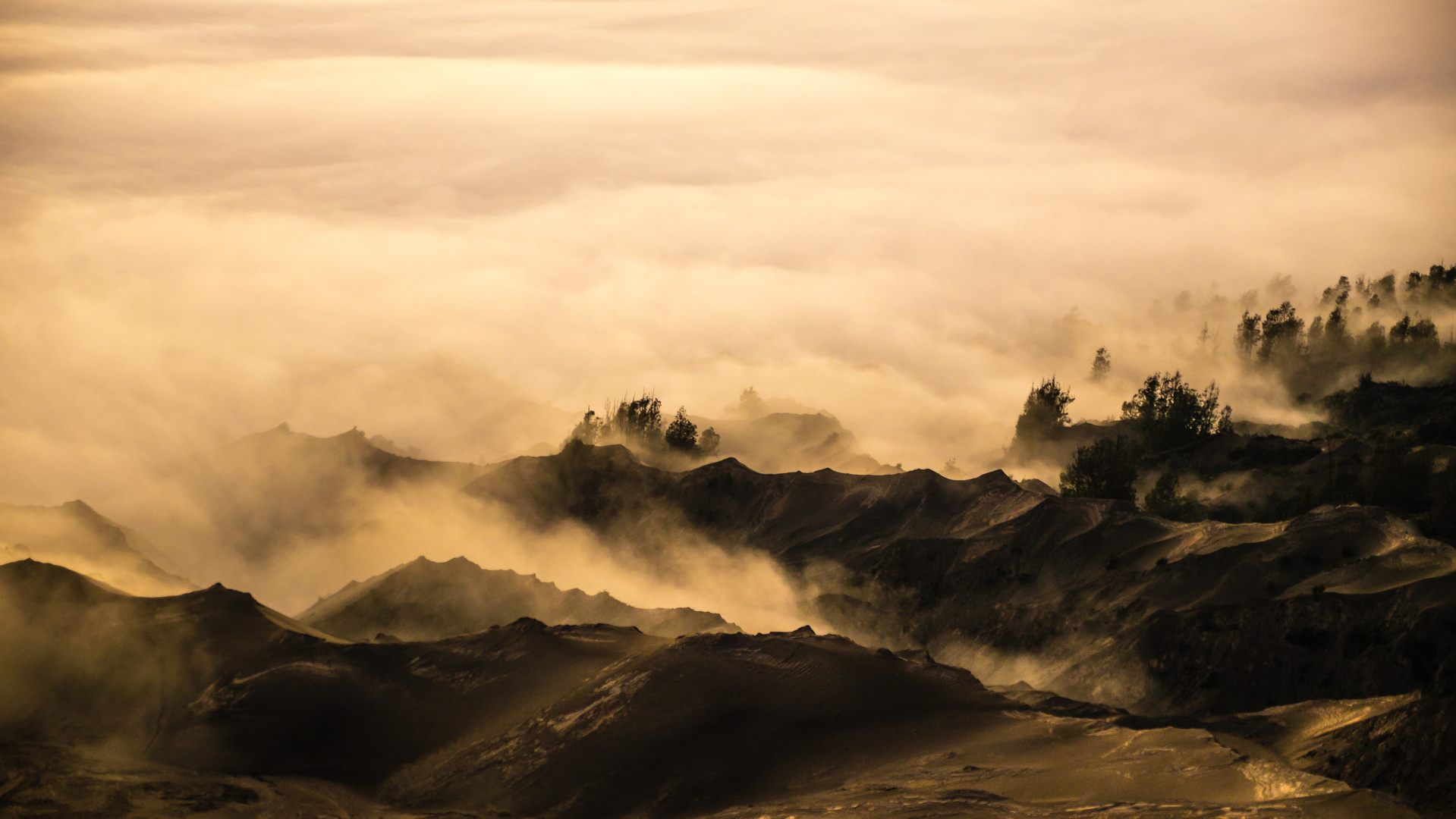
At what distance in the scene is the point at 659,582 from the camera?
163750mm

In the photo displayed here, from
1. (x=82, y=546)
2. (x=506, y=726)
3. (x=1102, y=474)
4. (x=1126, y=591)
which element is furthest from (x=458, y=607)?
(x=1102, y=474)

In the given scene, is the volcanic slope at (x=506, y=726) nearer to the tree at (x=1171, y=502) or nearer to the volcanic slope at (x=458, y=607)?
the volcanic slope at (x=458, y=607)

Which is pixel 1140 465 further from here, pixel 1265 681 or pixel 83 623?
pixel 83 623

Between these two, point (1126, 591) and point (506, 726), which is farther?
point (1126, 591)

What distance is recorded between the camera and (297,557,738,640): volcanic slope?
432 ft

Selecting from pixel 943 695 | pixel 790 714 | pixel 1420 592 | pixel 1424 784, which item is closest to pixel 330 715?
pixel 790 714

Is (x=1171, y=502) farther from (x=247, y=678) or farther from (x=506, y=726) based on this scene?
(x=247, y=678)

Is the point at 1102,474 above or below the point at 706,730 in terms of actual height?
above

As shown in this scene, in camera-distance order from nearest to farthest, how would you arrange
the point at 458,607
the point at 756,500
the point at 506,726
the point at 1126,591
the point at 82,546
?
the point at 506,726, the point at 1126,591, the point at 458,607, the point at 82,546, the point at 756,500

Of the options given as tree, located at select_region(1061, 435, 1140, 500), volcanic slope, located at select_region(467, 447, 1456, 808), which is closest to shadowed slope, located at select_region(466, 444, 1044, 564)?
volcanic slope, located at select_region(467, 447, 1456, 808)

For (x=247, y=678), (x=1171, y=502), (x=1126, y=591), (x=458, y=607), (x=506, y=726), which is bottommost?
(x=506, y=726)

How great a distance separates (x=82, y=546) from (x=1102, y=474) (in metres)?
135

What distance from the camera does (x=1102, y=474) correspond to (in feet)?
567

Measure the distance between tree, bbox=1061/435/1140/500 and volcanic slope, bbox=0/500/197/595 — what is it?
117 meters
